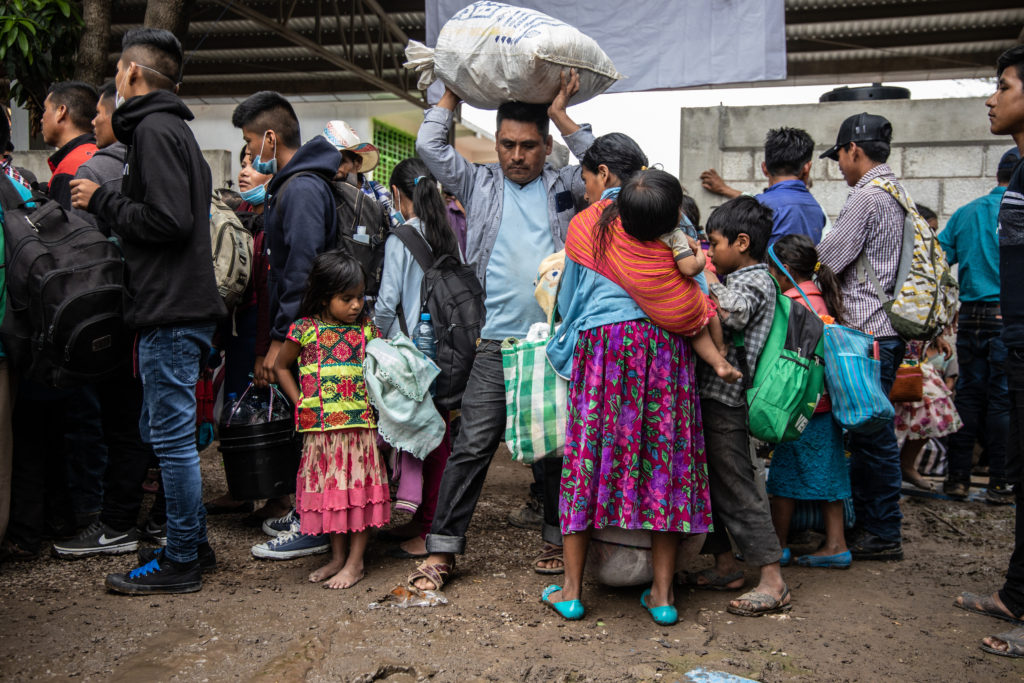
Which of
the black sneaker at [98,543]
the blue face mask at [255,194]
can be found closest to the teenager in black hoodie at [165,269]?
the black sneaker at [98,543]

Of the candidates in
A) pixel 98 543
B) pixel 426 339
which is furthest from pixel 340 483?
pixel 98 543

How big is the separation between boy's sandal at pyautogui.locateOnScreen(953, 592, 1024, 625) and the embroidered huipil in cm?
258

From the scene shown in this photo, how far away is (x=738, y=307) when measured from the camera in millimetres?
3197

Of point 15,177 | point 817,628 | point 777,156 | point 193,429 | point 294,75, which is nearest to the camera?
point 817,628

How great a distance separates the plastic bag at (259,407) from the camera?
150 inches

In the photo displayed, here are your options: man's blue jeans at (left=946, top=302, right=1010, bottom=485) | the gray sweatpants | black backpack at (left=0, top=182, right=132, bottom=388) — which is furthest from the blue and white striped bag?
black backpack at (left=0, top=182, right=132, bottom=388)

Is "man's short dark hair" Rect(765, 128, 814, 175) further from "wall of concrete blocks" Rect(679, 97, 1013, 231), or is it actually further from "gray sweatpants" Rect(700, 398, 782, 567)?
"wall of concrete blocks" Rect(679, 97, 1013, 231)

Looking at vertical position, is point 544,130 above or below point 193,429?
above

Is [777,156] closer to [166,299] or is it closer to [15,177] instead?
[166,299]

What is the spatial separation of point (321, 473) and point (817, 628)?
6.89 feet

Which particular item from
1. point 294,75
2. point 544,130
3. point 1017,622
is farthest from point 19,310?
point 294,75

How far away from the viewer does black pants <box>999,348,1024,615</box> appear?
3.06 m

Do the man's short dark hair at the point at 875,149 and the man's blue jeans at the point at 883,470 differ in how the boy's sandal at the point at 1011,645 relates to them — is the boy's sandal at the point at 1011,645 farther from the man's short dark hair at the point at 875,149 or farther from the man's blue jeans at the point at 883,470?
→ the man's short dark hair at the point at 875,149

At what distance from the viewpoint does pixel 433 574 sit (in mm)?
3377
